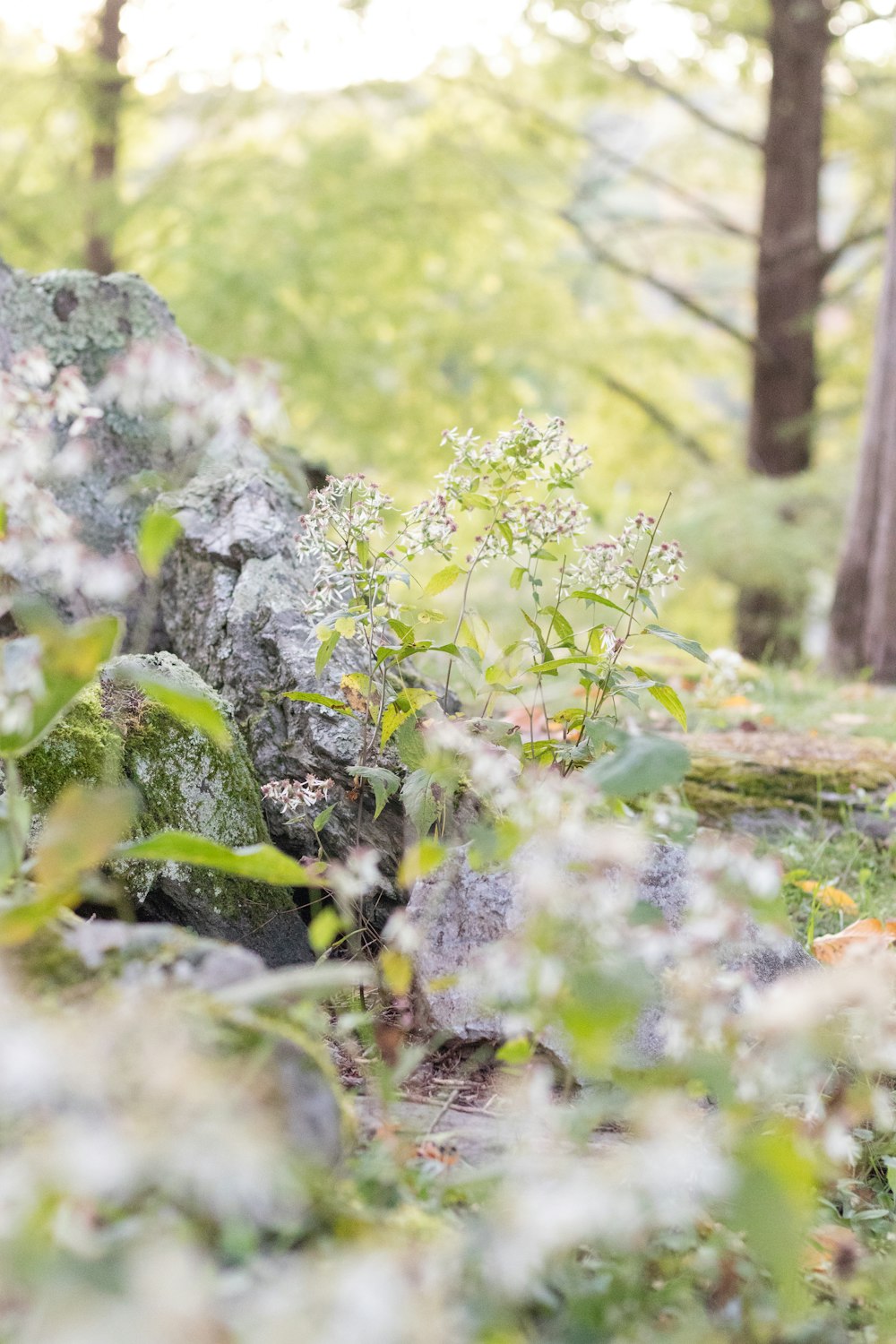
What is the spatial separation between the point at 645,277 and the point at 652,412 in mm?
1196

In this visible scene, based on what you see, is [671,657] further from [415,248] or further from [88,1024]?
[415,248]

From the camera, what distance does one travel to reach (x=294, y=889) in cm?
255

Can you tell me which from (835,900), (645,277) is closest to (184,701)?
(835,900)

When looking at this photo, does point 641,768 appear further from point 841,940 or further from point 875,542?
point 875,542

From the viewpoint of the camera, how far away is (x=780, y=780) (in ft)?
11.7

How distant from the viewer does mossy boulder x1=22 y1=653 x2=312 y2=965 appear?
2254 millimetres

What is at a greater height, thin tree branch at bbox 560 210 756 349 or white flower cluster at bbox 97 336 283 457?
thin tree branch at bbox 560 210 756 349

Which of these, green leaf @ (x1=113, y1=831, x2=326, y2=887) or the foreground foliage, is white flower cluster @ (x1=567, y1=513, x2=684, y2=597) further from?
green leaf @ (x1=113, y1=831, x2=326, y2=887)

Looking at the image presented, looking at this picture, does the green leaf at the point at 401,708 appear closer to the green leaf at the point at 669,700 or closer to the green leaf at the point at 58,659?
the green leaf at the point at 669,700

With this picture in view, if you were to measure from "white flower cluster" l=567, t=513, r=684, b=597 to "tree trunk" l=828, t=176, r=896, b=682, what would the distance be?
4.24m

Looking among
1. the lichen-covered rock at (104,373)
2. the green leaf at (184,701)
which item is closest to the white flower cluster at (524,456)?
the green leaf at (184,701)

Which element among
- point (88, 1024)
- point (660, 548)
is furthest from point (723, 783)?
point (88, 1024)

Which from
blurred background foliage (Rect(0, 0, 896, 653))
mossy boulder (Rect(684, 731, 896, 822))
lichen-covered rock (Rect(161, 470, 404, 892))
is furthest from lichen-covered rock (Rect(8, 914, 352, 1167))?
blurred background foliage (Rect(0, 0, 896, 653))

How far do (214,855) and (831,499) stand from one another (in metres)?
7.07
